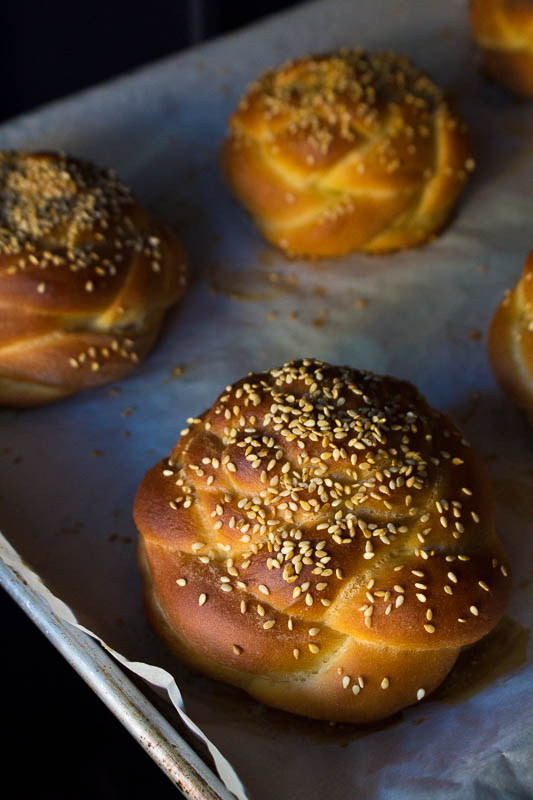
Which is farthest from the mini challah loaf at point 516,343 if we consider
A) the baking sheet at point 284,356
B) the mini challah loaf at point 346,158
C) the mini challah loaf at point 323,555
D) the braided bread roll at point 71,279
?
the braided bread roll at point 71,279

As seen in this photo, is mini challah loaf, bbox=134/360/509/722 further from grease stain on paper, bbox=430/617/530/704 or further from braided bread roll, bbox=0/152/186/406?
braided bread roll, bbox=0/152/186/406

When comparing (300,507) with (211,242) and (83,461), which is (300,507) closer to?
(83,461)

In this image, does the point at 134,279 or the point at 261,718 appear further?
the point at 134,279

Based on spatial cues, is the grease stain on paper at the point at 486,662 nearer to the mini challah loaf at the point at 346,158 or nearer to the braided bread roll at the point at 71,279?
the braided bread roll at the point at 71,279

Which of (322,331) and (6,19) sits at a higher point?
(6,19)

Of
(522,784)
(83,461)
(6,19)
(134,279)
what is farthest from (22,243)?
(6,19)

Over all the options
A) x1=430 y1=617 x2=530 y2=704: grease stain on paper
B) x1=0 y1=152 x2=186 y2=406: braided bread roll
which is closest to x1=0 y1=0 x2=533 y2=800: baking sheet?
x1=430 y1=617 x2=530 y2=704: grease stain on paper

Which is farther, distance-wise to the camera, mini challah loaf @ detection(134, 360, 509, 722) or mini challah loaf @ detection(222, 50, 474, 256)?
mini challah loaf @ detection(222, 50, 474, 256)
